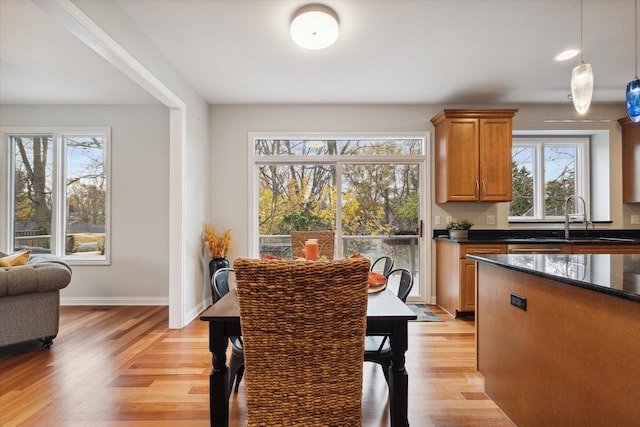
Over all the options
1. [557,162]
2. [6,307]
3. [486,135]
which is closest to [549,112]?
[557,162]

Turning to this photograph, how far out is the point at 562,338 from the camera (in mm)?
1391

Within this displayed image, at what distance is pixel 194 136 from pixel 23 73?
1762mm

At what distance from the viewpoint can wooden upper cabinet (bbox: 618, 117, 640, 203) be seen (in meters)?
4.09

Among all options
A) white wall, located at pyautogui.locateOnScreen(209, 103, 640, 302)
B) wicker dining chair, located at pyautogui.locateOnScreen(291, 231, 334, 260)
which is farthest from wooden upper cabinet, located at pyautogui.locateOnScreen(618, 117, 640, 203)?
wicker dining chair, located at pyautogui.locateOnScreen(291, 231, 334, 260)

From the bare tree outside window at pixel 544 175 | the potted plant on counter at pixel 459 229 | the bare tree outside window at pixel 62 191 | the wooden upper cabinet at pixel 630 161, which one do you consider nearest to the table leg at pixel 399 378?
the potted plant on counter at pixel 459 229

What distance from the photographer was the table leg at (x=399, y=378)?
1.47 meters

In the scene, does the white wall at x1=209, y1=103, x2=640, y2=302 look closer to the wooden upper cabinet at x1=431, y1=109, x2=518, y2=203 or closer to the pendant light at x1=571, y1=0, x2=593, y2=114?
the wooden upper cabinet at x1=431, y1=109, x2=518, y2=203

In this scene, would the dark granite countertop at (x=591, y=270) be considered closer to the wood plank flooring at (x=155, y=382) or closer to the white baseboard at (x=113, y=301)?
the wood plank flooring at (x=155, y=382)

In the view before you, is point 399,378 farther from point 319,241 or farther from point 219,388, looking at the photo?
point 319,241

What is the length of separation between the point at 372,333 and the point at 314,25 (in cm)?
211

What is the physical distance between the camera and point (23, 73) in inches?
136

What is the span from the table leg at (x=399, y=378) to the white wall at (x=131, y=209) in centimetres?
368

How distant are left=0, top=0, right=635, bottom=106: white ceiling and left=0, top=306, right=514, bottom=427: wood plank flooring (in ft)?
8.61

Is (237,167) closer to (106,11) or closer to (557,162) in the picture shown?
(106,11)
